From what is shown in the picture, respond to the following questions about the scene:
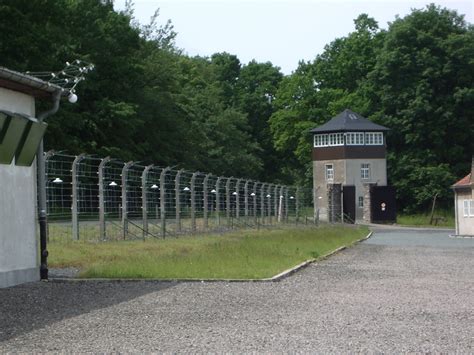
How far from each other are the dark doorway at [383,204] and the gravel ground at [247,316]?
5446cm

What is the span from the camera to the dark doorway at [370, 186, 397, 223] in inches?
2862

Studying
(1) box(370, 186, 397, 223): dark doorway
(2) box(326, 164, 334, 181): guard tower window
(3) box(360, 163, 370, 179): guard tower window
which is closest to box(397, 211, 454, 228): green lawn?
(1) box(370, 186, 397, 223): dark doorway

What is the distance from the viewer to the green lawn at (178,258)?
17.8 metres

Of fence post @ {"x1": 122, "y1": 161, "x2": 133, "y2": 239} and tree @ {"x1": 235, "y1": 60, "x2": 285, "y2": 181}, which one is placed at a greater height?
tree @ {"x1": 235, "y1": 60, "x2": 285, "y2": 181}

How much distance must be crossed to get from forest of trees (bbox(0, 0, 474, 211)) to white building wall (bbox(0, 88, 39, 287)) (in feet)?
101

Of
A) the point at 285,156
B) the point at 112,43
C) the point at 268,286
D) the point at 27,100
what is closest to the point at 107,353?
the point at 268,286

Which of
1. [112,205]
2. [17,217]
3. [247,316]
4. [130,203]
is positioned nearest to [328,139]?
[130,203]

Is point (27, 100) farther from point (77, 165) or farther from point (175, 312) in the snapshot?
point (77, 165)

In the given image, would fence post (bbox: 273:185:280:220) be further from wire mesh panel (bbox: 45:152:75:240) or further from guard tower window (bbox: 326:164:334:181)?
wire mesh panel (bbox: 45:152:75:240)

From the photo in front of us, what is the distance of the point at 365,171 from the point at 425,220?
9.77 m

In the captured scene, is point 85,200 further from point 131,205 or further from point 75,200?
point 131,205

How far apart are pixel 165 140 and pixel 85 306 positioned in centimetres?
5498

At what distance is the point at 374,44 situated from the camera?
8906 centimetres

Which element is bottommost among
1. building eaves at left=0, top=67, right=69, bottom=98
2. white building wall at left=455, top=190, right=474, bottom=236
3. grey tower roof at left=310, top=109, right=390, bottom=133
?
white building wall at left=455, top=190, right=474, bottom=236
